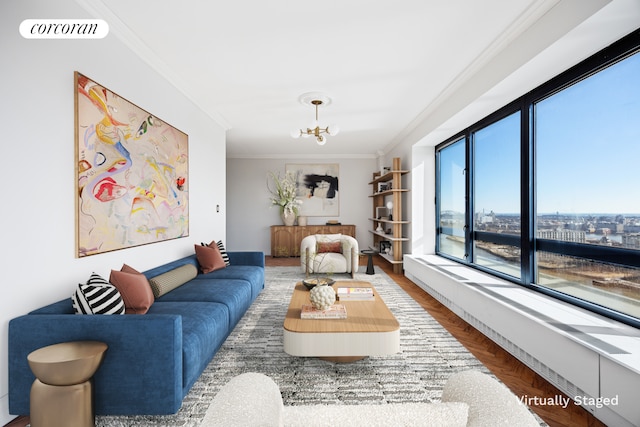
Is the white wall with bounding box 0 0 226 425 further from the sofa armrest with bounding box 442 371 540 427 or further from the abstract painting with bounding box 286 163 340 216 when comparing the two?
the abstract painting with bounding box 286 163 340 216

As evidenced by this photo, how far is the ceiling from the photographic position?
2281 mm

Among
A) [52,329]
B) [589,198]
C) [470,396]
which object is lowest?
[52,329]

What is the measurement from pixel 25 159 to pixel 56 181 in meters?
0.22

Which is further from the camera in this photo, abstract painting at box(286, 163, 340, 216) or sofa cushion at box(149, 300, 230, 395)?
abstract painting at box(286, 163, 340, 216)

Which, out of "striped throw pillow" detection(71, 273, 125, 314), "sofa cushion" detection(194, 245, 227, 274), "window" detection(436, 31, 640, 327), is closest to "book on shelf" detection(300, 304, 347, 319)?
"striped throw pillow" detection(71, 273, 125, 314)

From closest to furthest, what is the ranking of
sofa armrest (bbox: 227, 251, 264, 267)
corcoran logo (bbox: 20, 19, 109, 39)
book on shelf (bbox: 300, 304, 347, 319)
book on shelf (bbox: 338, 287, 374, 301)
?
corcoran logo (bbox: 20, 19, 109, 39) → book on shelf (bbox: 300, 304, 347, 319) → book on shelf (bbox: 338, 287, 374, 301) → sofa armrest (bbox: 227, 251, 264, 267)

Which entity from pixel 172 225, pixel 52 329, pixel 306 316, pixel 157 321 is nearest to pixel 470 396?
pixel 157 321

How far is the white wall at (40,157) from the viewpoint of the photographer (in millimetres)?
1705

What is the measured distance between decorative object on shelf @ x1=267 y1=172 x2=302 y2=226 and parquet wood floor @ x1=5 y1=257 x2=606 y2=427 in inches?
168

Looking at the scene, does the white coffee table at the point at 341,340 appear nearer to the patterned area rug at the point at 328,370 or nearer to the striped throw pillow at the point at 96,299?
the patterned area rug at the point at 328,370

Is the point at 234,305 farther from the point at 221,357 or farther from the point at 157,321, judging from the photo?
the point at 157,321

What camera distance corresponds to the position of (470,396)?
29.9 inches

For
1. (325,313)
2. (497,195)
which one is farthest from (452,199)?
(325,313)

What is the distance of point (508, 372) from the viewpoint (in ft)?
7.34
